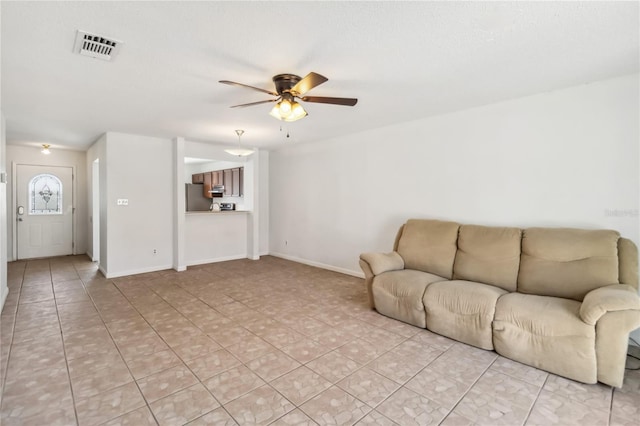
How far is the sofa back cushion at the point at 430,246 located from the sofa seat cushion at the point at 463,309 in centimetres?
41

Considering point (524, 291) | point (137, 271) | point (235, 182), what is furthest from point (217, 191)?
point (524, 291)

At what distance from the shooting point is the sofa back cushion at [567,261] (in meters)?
2.54

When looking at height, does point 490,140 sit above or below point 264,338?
above

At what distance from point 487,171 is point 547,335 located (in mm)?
1905

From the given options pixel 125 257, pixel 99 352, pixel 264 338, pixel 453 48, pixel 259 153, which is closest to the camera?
pixel 453 48

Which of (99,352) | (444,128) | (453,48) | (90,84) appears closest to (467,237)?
(444,128)

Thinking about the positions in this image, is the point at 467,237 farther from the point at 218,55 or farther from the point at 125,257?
the point at 125,257

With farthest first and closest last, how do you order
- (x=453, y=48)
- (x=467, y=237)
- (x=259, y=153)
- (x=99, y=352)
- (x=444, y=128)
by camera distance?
(x=259, y=153), (x=444, y=128), (x=467, y=237), (x=99, y=352), (x=453, y=48)

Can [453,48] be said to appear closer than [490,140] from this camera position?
Yes

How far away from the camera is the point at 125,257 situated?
16.6 feet

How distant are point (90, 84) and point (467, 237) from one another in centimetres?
403

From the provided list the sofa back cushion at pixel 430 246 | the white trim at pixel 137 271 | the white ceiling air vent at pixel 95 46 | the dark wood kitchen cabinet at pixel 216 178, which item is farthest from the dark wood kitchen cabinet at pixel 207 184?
the white ceiling air vent at pixel 95 46

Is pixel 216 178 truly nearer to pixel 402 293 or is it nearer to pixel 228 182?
pixel 228 182

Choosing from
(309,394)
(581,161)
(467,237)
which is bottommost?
(309,394)
